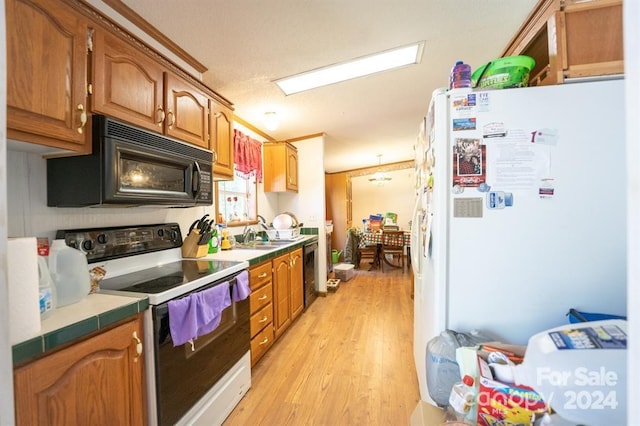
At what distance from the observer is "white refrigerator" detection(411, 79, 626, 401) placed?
1.03 metres

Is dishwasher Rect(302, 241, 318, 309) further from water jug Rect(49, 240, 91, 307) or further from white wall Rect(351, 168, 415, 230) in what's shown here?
white wall Rect(351, 168, 415, 230)

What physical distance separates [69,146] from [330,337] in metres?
2.45

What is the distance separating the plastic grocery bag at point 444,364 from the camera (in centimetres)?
98

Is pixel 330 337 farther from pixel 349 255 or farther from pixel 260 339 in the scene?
pixel 349 255

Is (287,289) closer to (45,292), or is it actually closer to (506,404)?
(45,292)

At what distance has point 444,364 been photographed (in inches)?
38.7

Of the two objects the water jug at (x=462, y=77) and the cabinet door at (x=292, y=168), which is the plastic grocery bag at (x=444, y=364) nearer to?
the water jug at (x=462, y=77)

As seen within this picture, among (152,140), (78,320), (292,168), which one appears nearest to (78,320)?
(78,320)

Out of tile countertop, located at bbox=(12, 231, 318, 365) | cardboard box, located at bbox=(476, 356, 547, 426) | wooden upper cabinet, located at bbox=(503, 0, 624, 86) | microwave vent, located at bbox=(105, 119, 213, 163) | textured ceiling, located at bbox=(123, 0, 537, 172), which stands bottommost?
cardboard box, located at bbox=(476, 356, 547, 426)

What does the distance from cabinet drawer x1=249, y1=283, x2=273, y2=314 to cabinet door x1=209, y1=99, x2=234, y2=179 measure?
1001 millimetres

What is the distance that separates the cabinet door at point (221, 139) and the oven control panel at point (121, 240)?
0.56 metres

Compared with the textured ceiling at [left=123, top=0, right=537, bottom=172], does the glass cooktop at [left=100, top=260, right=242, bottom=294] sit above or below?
below

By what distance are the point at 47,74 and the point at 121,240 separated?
0.86 meters

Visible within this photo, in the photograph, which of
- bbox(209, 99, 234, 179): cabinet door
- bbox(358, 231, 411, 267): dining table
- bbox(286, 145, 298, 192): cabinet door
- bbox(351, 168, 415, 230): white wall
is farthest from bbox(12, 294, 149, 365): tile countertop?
bbox(351, 168, 415, 230): white wall
